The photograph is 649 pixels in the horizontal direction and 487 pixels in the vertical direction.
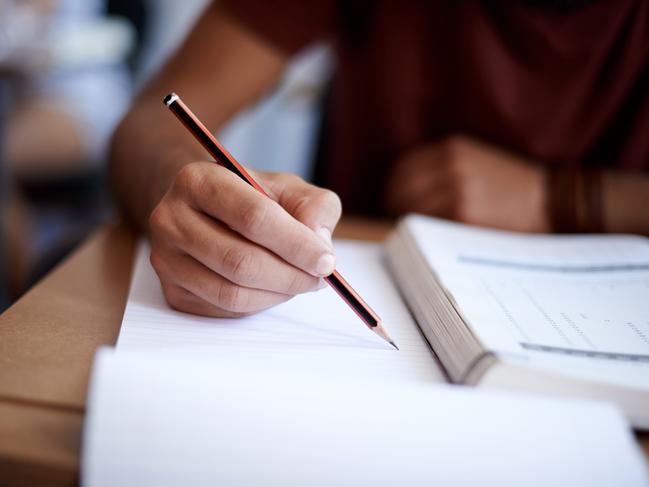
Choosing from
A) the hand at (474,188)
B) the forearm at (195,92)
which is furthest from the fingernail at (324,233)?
the hand at (474,188)

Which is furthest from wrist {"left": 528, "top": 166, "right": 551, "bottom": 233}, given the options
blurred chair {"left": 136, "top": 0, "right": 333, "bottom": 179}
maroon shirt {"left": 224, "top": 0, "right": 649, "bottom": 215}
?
blurred chair {"left": 136, "top": 0, "right": 333, "bottom": 179}

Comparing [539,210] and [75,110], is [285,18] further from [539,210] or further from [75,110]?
[75,110]

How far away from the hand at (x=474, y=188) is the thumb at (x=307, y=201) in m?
0.35

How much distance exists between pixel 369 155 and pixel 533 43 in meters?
0.30

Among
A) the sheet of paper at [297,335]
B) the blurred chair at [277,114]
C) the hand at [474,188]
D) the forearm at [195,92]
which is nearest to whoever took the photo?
the sheet of paper at [297,335]

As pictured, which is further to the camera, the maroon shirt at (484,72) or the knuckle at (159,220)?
the maroon shirt at (484,72)

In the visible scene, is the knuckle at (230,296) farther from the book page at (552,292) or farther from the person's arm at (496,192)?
the person's arm at (496,192)

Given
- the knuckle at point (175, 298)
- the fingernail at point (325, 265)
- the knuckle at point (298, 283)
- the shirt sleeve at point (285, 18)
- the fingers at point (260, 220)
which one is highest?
the shirt sleeve at point (285, 18)

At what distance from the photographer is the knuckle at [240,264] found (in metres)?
0.39

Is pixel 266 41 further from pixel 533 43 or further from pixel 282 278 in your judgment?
pixel 282 278

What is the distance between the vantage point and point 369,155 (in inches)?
37.1

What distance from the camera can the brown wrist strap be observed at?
2.31 feet

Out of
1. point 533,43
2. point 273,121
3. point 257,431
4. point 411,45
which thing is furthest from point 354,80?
point 273,121

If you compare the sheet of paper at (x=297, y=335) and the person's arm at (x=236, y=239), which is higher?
the person's arm at (x=236, y=239)
